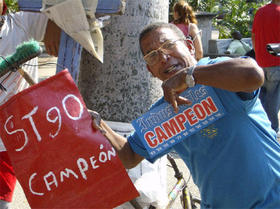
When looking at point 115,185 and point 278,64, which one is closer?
point 115,185

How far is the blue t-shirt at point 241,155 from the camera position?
1842 mm

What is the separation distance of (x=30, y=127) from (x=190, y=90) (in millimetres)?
758

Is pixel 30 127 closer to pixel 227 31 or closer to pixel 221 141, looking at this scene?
pixel 221 141

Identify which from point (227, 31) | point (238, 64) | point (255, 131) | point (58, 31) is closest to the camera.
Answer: point (238, 64)

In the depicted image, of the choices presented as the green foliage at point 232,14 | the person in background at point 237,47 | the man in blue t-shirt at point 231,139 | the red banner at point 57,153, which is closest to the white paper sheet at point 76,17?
the red banner at point 57,153

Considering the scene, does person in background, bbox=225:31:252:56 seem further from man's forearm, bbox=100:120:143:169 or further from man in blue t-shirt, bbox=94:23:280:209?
man in blue t-shirt, bbox=94:23:280:209

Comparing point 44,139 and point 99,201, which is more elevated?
point 44,139

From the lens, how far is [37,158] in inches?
73.8

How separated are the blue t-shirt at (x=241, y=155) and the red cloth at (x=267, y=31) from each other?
3531mm

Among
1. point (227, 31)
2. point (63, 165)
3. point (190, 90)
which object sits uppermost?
point (190, 90)

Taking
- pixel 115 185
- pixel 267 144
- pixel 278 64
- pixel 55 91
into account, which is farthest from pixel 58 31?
pixel 278 64

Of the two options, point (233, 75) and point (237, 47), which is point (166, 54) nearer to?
point (233, 75)

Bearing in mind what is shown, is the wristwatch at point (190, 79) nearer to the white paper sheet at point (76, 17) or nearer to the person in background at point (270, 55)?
the white paper sheet at point (76, 17)

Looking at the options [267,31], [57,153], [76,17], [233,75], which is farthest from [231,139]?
[267,31]
